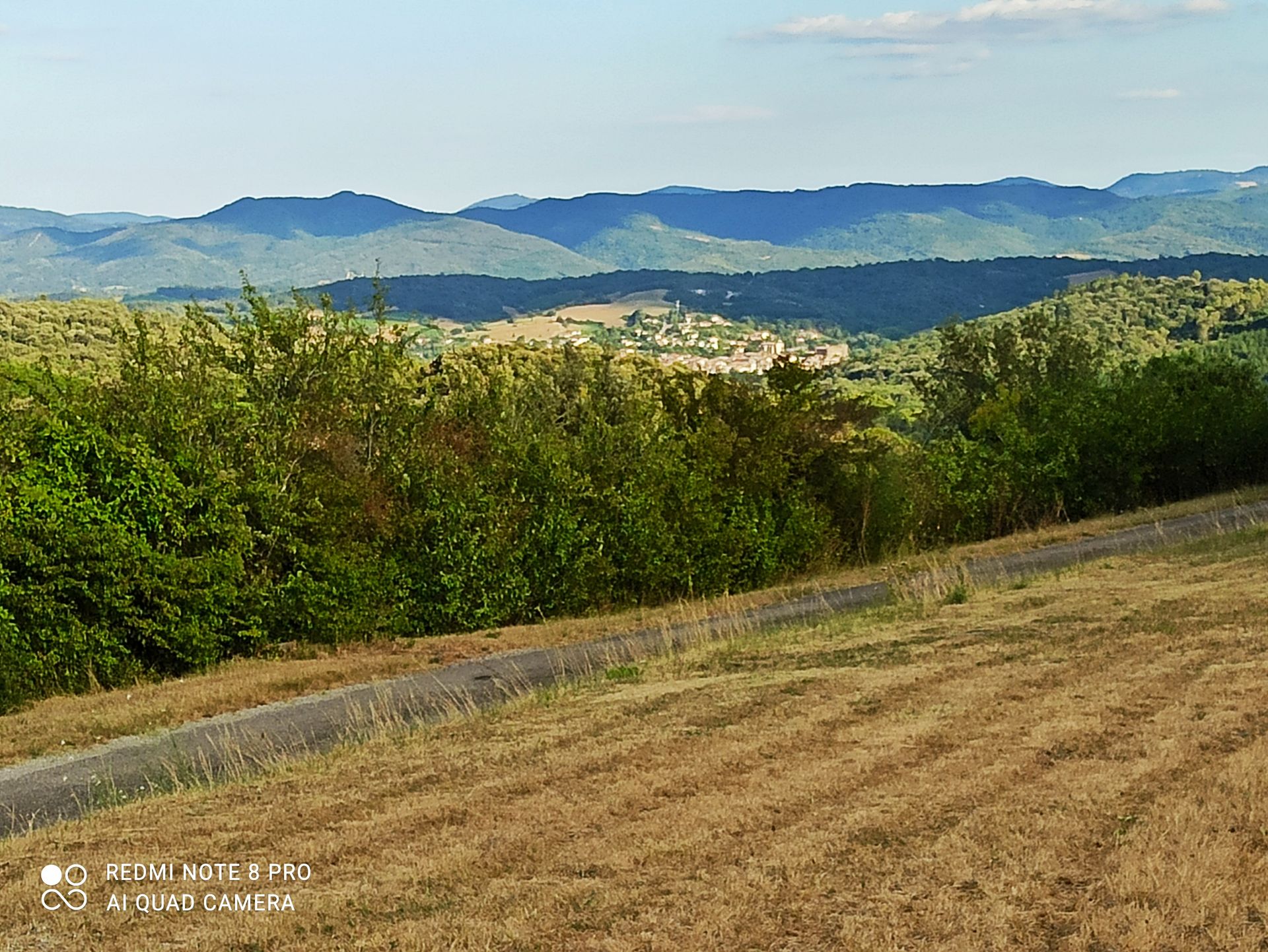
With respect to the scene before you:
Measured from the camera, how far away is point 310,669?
46.9ft

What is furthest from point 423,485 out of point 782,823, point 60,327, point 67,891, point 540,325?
point 540,325

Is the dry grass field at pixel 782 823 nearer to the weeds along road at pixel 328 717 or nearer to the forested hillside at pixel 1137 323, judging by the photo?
the weeds along road at pixel 328 717

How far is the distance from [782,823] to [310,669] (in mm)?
9028

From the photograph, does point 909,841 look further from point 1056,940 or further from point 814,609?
point 814,609

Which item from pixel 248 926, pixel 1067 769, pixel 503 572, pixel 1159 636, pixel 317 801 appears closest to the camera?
pixel 248 926

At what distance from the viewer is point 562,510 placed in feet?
62.2

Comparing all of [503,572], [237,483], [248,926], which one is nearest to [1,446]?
[237,483]

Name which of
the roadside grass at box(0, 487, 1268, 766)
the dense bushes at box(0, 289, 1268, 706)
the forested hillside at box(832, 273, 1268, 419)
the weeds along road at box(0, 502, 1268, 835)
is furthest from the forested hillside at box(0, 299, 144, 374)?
the weeds along road at box(0, 502, 1268, 835)

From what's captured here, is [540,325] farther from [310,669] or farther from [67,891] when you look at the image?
[67,891]

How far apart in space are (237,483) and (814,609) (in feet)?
23.6

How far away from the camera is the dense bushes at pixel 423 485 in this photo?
48.3 ft

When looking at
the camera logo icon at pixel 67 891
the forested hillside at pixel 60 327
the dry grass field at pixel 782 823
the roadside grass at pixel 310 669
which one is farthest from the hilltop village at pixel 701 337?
the camera logo icon at pixel 67 891

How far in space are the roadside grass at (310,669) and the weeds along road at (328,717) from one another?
0.30m

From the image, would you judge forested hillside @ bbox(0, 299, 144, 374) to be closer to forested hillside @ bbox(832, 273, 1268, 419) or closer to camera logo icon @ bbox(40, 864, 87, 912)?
forested hillside @ bbox(832, 273, 1268, 419)
